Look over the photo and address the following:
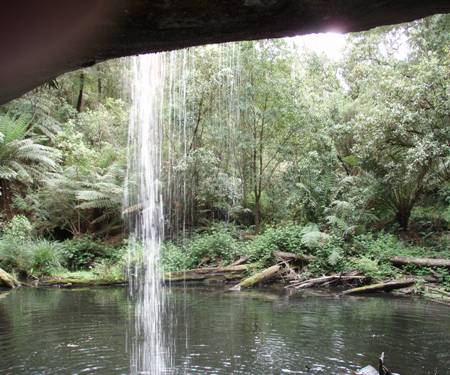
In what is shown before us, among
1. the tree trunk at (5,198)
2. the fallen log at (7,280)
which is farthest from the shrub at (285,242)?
the tree trunk at (5,198)

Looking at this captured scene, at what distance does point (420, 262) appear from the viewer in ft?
40.9

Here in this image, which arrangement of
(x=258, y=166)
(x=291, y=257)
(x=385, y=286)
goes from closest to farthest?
(x=385, y=286) < (x=291, y=257) < (x=258, y=166)

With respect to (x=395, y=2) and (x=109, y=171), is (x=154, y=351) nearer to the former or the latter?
(x=395, y=2)

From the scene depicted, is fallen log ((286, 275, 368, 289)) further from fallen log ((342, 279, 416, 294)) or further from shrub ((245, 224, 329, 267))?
shrub ((245, 224, 329, 267))

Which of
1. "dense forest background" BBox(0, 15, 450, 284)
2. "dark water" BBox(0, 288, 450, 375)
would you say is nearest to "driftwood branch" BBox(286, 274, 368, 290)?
"dense forest background" BBox(0, 15, 450, 284)

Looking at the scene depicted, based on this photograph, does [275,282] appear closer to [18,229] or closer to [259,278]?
[259,278]

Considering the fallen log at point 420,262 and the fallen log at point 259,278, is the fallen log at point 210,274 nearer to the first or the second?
the fallen log at point 259,278

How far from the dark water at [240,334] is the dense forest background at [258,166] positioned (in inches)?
136

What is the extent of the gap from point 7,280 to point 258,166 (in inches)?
426

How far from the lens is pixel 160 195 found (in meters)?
17.3

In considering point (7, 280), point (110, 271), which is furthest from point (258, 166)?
point (7, 280)

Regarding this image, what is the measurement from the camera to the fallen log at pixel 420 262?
12.1 m

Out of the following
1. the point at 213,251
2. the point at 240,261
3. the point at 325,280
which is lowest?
the point at 325,280

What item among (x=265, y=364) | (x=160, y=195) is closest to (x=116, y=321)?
(x=265, y=364)
